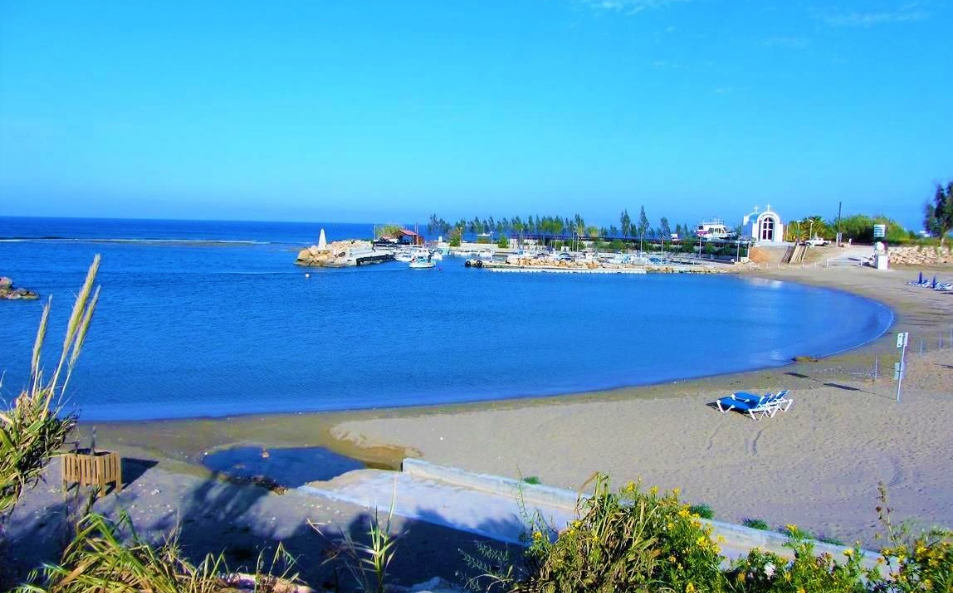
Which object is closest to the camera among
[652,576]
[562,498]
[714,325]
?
[652,576]

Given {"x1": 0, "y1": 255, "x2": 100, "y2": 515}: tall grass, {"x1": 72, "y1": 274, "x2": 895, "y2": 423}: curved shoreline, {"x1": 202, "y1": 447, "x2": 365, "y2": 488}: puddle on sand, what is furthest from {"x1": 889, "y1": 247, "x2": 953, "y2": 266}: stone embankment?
{"x1": 0, "y1": 255, "x2": 100, "y2": 515}: tall grass

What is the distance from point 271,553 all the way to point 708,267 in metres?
61.9

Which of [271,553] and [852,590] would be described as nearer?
[852,590]

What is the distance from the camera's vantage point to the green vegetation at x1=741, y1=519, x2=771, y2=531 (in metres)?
7.86

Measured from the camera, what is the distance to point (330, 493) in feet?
29.1

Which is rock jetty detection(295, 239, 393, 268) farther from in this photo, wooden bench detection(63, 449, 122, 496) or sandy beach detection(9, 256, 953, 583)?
wooden bench detection(63, 449, 122, 496)

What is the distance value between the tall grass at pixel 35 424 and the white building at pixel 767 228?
72.5m

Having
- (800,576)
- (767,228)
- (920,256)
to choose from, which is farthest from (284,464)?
(767,228)

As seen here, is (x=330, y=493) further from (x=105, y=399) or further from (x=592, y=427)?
(x=105, y=399)

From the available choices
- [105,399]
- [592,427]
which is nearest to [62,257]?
[105,399]

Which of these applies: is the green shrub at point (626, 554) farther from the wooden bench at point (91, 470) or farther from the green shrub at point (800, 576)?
the wooden bench at point (91, 470)

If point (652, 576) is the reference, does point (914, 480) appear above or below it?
below

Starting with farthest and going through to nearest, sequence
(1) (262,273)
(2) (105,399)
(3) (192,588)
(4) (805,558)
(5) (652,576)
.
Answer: (1) (262,273)
(2) (105,399)
(5) (652,576)
(4) (805,558)
(3) (192,588)

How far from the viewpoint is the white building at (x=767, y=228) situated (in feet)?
227
